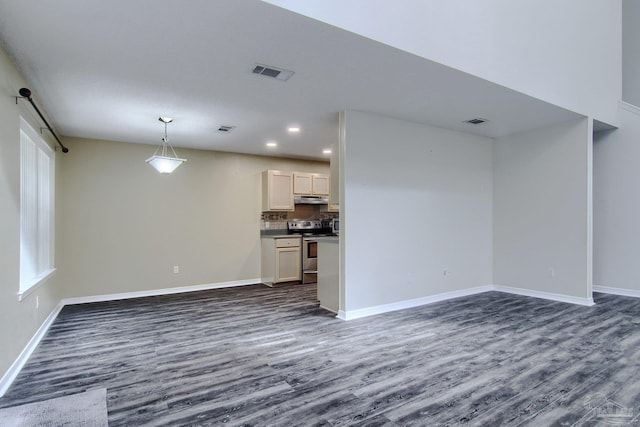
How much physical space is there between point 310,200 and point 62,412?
532 cm

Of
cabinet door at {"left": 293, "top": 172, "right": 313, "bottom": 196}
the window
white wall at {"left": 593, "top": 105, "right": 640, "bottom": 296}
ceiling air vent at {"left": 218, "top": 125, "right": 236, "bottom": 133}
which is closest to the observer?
the window

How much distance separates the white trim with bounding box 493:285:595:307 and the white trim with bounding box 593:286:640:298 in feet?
3.25

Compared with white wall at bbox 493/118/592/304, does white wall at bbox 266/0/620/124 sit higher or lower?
higher

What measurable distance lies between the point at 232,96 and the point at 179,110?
2.75ft

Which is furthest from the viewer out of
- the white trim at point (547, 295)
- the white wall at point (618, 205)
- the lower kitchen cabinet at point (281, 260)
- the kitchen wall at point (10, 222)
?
the lower kitchen cabinet at point (281, 260)

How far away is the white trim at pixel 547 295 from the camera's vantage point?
469 centimetres

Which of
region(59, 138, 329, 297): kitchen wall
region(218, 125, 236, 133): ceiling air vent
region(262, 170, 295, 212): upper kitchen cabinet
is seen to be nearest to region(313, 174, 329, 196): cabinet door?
region(262, 170, 295, 212): upper kitchen cabinet

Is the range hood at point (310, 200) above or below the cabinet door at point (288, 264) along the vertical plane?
above

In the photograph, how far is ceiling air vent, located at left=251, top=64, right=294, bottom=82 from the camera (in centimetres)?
301

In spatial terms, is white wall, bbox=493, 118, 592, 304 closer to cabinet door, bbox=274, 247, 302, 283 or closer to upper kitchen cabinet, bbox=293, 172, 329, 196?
upper kitchen cabinet, bbox=293, 172, 329, 196

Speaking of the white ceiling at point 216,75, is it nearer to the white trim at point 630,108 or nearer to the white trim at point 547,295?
the white trim at point 630,108

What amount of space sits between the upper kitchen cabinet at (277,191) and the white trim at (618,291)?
17.3 ft

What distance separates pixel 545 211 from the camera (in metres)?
5.12

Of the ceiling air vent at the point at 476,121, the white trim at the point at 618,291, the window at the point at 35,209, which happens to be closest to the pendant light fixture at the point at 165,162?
the window at the point at 35,209
